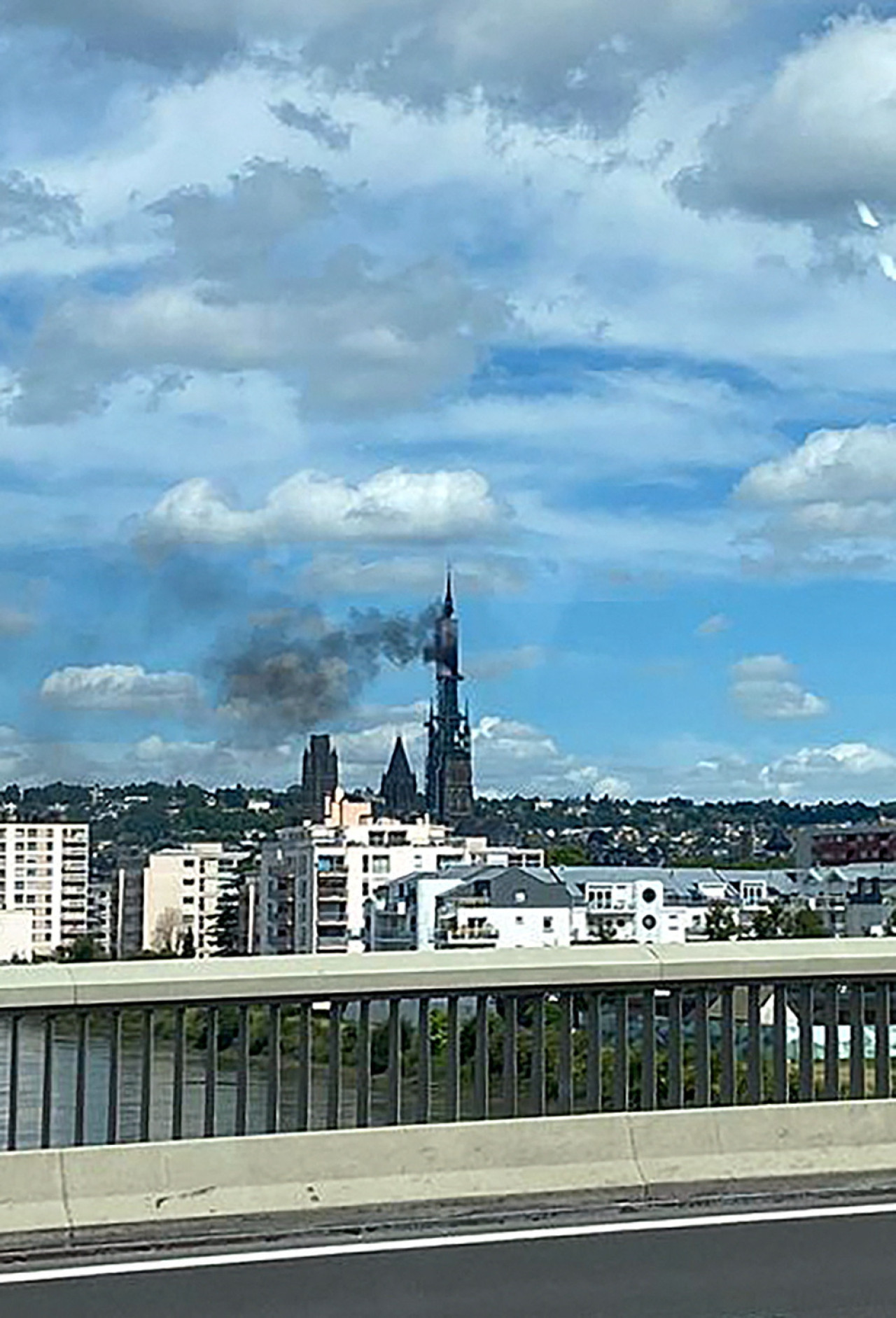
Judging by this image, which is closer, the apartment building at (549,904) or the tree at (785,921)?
the tree at (785,921)

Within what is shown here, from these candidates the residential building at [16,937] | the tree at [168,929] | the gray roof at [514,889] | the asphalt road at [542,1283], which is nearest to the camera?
the asphalt road at [542,1283]

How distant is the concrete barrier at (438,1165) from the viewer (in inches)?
361

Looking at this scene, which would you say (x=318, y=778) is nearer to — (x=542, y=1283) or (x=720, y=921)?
(x=720, y=921)

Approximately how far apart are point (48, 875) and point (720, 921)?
14.4 metres

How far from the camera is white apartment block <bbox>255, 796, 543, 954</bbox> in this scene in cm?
2789

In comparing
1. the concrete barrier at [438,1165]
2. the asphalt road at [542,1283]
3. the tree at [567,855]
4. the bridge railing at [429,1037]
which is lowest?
the asphalt road at [542,1283]

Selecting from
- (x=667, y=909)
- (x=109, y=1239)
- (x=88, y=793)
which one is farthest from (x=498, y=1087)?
(x=88, y=793)

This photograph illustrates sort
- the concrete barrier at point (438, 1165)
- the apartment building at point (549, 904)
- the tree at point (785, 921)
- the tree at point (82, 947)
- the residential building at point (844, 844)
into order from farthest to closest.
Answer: the residential building at point (844, 844)
the tree at point (82, 947)
the apartment building at point (549, 904)
the tree at point (785, 921)
the concrete barrier at point (438, 1165)

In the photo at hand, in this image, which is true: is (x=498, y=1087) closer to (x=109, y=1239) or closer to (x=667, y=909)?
(x=109, y=1239)

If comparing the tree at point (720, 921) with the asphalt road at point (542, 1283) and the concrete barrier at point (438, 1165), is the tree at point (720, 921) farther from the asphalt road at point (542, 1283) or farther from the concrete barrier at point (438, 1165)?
the asphalt road at point (542, 1283)

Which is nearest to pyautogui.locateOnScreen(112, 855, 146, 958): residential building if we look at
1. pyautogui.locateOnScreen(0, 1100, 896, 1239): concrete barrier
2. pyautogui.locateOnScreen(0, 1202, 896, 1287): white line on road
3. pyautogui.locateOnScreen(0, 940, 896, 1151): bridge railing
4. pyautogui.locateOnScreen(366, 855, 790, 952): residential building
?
pyautogui.locateOnScreen(366, 855, 790, 952): residential building

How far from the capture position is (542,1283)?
333 inches

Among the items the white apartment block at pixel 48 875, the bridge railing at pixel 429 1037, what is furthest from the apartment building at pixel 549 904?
the bridge railing at pixel 429 1037

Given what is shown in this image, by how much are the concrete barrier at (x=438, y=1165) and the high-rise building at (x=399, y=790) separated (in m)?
25.5
